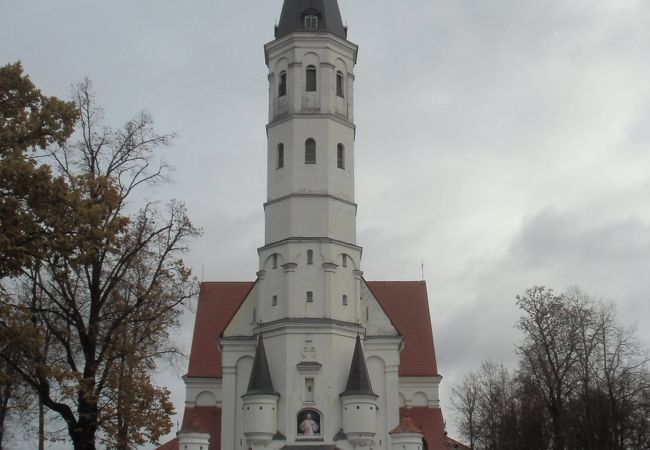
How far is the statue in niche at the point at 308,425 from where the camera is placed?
41.0 m

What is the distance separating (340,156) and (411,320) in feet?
43.9

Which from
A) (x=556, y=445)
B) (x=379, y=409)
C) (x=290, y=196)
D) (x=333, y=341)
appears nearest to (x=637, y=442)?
(x=556, y=445)

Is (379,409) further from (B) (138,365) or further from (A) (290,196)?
(B) (138,365)

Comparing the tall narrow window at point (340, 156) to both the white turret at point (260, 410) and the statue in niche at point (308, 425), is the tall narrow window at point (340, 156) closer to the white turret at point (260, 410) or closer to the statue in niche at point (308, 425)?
the white turret at point (260, 410)

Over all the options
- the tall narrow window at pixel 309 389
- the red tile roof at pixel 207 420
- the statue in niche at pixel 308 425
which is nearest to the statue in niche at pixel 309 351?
the tall narrow window at pixel 309 389

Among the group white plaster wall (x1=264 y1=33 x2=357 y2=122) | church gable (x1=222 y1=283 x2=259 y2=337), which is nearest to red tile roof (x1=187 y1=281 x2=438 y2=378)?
church gable (x1=222 y1=283 x2=259 y2=337)

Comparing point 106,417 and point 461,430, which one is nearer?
point 106,417

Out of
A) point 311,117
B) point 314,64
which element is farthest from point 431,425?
point 314,64

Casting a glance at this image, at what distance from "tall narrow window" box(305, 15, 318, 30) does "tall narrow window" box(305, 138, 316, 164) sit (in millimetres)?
6408

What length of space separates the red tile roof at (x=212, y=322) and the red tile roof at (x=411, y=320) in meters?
8.52

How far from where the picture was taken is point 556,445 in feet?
146

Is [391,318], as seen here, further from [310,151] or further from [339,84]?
[339,84]

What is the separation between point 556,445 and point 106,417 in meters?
27.7

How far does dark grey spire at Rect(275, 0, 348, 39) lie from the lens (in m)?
47.2
